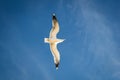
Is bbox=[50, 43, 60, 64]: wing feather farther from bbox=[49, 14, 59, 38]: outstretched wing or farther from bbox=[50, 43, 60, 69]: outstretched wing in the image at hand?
bbox=[49, 14, 59, 38]: outstretched wing

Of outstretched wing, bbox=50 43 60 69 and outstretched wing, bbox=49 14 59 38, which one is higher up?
outstretched wing, bbox=49 14 59 38

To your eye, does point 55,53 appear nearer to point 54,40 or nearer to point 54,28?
point 54,40

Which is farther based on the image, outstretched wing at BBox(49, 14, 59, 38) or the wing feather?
the wing feather

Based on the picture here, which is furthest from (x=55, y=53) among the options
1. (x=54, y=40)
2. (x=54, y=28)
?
(x=54, y=28)

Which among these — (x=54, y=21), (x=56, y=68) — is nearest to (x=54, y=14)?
(x=54, y=21)

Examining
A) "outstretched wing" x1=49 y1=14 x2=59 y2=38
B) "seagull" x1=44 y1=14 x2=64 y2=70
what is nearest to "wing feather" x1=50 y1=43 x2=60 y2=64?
"seagull" x1=44 y1=14 x2=64 y2=70

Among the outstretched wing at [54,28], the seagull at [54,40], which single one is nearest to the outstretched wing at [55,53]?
the seagull at [54,40]

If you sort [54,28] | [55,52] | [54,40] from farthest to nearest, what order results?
1. [55,52]
2. [54,40]
3. [54,28]

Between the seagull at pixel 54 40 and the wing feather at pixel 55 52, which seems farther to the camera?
the wing feather at pixel 55 52

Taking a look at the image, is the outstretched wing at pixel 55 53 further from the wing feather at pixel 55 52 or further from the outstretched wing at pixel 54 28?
the outstretched wing at pixel 54 28

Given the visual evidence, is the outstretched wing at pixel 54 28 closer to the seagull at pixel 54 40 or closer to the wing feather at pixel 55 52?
the seagull at pixel 54 40

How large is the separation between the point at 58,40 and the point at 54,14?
8.34 ft

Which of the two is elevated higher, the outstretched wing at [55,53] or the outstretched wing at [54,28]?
the outstretched wing at [54,28]

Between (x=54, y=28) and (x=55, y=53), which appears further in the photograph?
(x=55, y=53)
